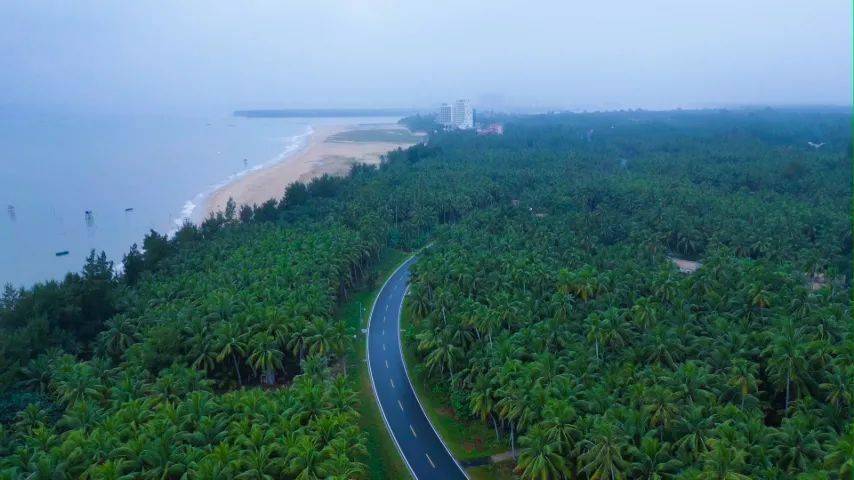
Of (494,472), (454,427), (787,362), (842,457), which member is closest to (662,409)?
(842,457)

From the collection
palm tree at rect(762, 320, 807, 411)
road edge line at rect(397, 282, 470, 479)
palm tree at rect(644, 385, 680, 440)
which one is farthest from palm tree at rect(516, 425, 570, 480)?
palm tree at rect(762, 320, 807, 411)

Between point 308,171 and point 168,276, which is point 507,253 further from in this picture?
point 308,171

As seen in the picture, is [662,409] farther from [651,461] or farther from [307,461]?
[307,461]

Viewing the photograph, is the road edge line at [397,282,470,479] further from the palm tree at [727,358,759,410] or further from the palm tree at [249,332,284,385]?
the palm tree at [727,358,759,410]

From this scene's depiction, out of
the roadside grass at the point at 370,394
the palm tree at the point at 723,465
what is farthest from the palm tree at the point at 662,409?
the roadside grass at the point at 370,394

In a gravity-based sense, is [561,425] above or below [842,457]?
below

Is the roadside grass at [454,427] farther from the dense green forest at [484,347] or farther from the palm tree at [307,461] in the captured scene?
the palm tree at [307,461]
